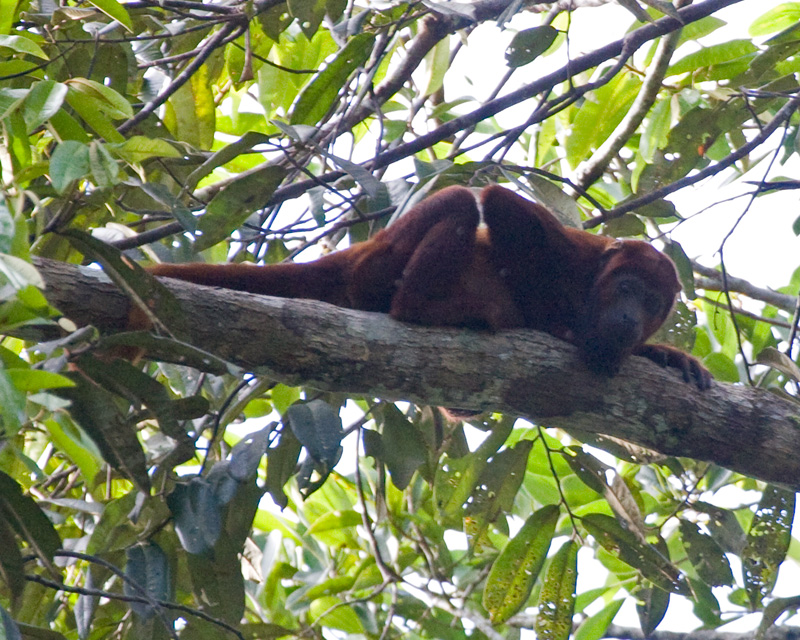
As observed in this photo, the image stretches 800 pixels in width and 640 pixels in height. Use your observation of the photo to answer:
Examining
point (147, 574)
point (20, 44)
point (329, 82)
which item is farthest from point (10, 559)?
point (329, 82)

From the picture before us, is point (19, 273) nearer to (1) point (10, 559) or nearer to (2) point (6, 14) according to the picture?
(1) point (10, 559)

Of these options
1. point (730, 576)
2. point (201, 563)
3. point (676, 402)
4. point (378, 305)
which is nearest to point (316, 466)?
point (201, 563)

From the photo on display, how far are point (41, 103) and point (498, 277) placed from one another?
73.8 inches

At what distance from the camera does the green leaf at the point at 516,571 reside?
3023 mm

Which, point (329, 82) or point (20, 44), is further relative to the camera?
point (329, 82)

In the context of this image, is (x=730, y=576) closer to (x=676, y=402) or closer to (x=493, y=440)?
(x=676, y=402)

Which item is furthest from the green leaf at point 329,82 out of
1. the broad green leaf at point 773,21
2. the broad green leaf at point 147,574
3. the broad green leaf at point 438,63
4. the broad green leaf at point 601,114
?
the broad green leaf at point 773,21

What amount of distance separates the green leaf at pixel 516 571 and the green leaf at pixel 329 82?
1794 mm

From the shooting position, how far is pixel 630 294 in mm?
3377

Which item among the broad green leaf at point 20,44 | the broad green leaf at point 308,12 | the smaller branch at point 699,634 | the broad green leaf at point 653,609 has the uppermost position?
the broad green leaf at point 308,12

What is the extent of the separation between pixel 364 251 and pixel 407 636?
2350 mm

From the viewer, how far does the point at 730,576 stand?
3137 millimetres

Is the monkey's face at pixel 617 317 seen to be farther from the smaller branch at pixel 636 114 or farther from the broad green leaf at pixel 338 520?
the broad green leaf at pixel 338 520

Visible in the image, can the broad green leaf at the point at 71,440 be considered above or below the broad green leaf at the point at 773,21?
below
